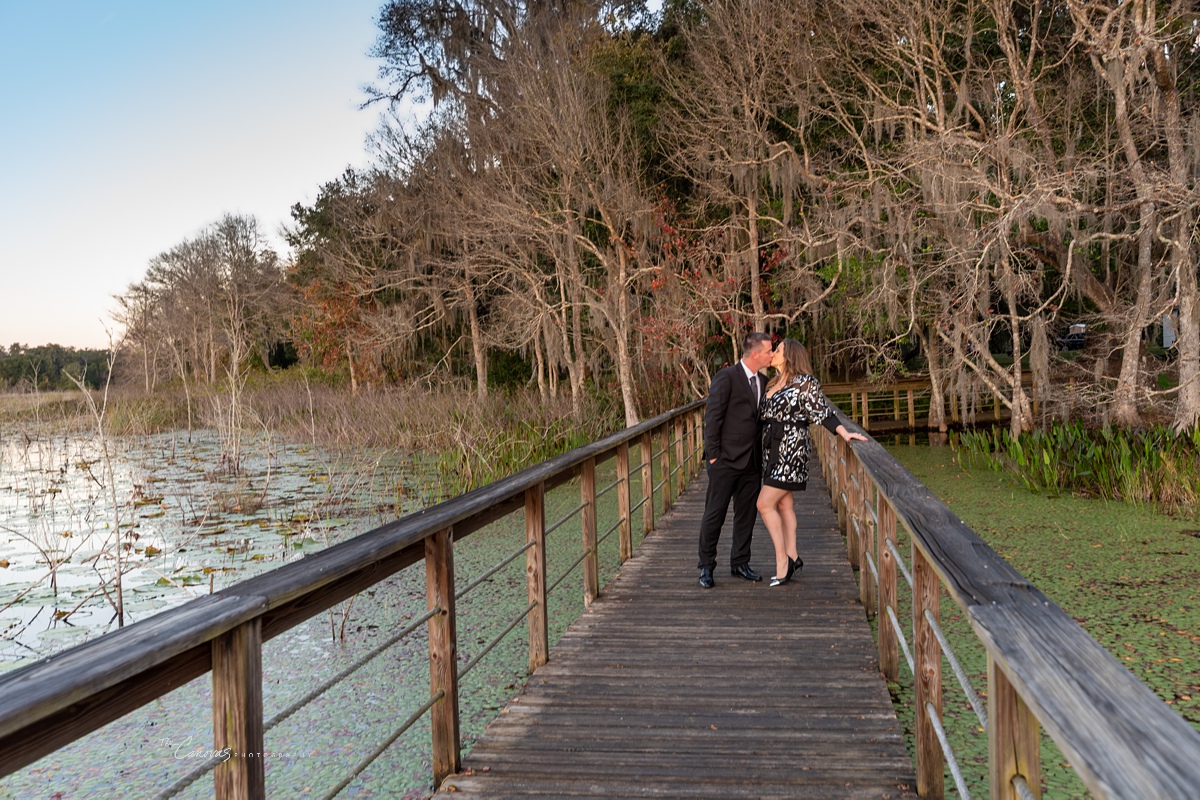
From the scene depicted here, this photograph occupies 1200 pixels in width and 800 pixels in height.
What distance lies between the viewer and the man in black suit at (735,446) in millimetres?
5152

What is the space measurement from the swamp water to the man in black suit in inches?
50.5

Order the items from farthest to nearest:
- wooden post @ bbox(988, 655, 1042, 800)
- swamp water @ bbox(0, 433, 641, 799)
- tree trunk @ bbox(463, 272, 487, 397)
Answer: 1. tree trunk @ bbox(463, 272, 487, 397)
2. swamp water @ bbox(0, 433, 641, 799)
3. wooden post @ bbox(988, 655, 1042, 800)

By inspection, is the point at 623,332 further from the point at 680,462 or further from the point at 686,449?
the point at 680,462

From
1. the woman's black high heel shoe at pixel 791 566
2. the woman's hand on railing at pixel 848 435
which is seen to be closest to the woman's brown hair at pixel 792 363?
the woman's hand on railing at pixel 848 435

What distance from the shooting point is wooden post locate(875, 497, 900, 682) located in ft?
11.7

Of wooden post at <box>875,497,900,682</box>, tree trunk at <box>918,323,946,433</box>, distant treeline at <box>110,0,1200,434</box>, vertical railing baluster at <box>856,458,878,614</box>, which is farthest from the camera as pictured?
tree trunk at <box>918,323,946,433</box>

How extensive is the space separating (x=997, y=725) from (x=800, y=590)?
361cm

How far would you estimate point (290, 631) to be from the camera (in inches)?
247

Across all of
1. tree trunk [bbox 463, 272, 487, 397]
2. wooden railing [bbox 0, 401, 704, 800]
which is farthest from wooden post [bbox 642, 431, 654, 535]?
tree trunk [bbox 463, 272, 487, 397]

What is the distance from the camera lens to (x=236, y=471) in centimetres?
1198

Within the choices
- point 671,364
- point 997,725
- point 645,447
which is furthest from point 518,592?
point 671,364

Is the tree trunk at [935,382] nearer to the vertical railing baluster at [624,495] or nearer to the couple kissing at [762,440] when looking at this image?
the vertical railing baluster at [624,495]

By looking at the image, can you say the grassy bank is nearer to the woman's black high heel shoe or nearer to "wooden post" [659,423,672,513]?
the woman's black high heel shoe

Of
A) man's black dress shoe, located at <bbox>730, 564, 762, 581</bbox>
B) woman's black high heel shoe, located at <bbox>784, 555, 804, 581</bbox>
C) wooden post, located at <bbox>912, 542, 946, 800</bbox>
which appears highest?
wooden post, located at <bbox>912, 542, 946, 800</bbox>
